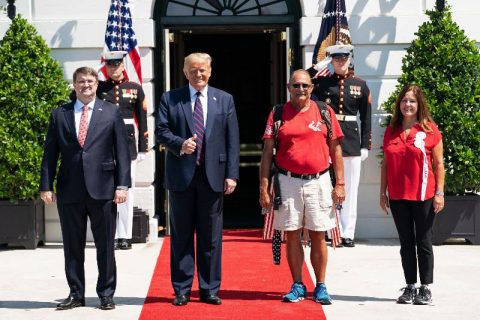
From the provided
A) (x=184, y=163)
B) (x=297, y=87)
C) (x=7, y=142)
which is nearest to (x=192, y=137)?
(x=184, y=163)

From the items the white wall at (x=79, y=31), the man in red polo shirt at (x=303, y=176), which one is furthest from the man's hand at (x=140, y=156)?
the man in red polo shirt at (x=303, y=176)

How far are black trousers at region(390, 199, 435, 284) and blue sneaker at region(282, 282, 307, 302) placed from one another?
32.6 inches

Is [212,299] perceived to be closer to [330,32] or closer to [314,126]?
[314,126]

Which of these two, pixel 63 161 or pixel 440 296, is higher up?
pixel 63 161

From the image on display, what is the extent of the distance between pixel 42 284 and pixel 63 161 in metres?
1.56

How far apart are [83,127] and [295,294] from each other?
6.88 ft

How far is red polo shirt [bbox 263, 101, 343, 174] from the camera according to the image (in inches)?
290

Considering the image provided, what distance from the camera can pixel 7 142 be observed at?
33.9ft

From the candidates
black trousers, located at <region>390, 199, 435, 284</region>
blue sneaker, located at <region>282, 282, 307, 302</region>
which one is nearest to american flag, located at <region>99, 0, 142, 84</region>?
blue sneaker, located at <region>282, 282, 307, 302</region>

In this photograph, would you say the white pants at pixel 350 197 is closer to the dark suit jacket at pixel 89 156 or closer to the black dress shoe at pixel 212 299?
the black dress shoe at pixel 212 299

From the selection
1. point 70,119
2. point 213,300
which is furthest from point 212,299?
point 70,119

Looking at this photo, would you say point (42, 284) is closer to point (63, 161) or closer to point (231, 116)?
point (63, 161)

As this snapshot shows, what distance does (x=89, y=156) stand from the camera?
23.9ft

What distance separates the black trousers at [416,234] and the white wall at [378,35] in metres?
3.68
